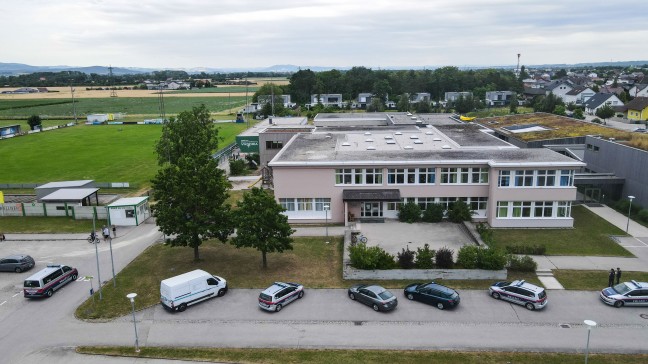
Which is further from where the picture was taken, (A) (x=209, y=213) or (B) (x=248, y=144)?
(B) (x=248, y=144)

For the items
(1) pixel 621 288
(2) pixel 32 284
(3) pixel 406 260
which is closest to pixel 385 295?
(3) pixel 406 260

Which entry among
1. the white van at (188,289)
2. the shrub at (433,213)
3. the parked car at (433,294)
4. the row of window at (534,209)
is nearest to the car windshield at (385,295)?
the parked car at (433,294)

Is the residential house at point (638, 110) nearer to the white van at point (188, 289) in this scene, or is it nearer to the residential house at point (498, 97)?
the residential house at point (498, 97)

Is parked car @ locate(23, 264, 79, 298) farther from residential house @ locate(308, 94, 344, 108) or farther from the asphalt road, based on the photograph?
residential house @ locate(308, 94, 344, 108)

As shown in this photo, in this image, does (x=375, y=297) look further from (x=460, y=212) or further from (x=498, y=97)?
(x=498, y=97)

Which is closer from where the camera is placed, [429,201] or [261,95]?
[429,201]

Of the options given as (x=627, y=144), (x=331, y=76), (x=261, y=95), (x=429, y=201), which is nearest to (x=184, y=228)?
(x=429, y=201)

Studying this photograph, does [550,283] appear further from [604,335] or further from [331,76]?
[331,76]
